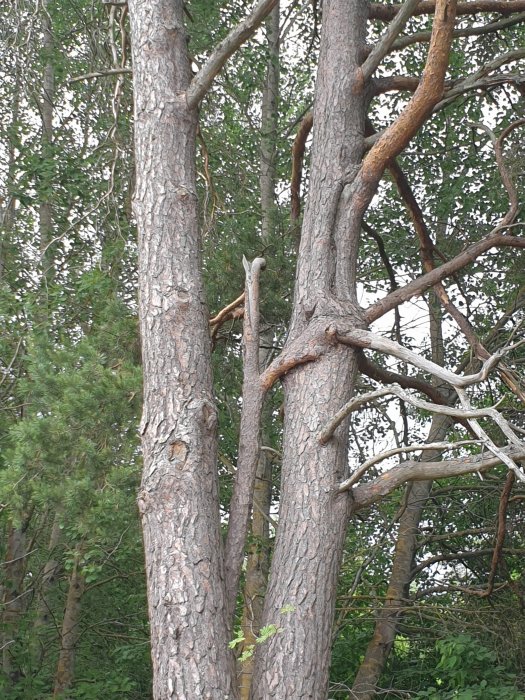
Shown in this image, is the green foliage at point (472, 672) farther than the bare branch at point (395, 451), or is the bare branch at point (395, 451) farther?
the green foliage at point (472, 672)

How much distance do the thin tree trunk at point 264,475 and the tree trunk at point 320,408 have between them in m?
1.53

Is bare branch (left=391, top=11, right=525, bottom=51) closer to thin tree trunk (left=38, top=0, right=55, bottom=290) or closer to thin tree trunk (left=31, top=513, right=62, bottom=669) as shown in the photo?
thin tree trunk (left=38, top=0, right=55, bottom=290)

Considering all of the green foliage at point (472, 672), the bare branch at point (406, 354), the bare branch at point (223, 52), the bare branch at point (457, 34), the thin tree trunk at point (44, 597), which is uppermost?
the bare branch at point (457, 34)

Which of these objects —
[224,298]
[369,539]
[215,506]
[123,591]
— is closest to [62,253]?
[224,298]

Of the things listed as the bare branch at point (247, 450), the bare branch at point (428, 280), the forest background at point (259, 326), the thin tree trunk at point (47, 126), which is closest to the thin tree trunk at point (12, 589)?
the forest background at point (259, 326)

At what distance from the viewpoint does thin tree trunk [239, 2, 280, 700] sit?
6.45 meters

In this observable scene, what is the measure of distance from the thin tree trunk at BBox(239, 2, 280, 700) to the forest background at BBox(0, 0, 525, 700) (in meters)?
0.02

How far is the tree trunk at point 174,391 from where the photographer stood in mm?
3248

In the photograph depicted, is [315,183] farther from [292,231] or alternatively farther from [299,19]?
[299,19]

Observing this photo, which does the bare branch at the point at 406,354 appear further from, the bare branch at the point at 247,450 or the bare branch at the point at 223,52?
the bare branch at the point at 223,52

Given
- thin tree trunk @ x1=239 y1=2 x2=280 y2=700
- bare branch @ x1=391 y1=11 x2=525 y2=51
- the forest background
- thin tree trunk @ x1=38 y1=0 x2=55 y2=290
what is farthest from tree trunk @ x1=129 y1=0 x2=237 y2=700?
thin tree trunk @ x1=38 y1=0 x2=55 y2=290

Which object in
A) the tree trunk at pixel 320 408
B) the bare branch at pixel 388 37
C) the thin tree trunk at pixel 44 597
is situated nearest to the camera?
the tree trunk at pixel 320 408

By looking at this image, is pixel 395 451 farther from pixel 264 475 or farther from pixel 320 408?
pixel 264 475

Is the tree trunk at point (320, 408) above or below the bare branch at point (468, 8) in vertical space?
below
